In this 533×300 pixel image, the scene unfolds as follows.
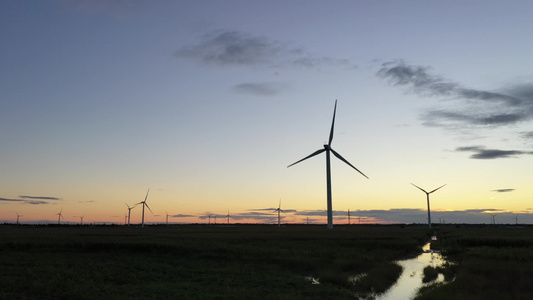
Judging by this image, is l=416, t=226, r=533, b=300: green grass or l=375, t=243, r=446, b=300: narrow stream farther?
l=375, t=243, r=446, b=300: narrow stream

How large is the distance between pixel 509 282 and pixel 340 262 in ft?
50.8

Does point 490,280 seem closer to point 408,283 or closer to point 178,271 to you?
point 408,283

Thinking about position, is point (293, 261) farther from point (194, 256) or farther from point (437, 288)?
point (437, 288)

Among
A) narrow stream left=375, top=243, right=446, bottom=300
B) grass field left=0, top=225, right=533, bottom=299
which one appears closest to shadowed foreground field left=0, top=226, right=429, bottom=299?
grass field left=0, top=225, right=533, bottom=299

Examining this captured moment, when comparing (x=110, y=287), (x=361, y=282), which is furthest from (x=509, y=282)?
(x=110, y=287)

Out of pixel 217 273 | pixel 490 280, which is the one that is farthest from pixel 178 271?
pixel 490 280

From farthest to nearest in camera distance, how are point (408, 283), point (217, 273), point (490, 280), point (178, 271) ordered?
1. point (178, 271)
2. point (217, 273)
3. point (408, 283)
4. point (490, 280)

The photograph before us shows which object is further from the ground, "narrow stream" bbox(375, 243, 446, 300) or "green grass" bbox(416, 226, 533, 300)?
"green grass" bbox(416, 226, 533, 300)

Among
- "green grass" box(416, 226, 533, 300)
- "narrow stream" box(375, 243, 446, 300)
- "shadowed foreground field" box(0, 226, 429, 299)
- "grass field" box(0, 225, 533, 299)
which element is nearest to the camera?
"green grass" box(416, 226, 533, 300)

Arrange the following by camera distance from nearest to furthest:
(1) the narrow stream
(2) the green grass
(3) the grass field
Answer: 1. (2) the green grass
2. (3) the grass field
3. (1) the narrow stream

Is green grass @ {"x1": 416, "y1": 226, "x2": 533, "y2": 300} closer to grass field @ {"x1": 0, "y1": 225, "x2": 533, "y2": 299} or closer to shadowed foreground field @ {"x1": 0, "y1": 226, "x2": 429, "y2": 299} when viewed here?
grass field @ {"x1": 0, "y1": 225, "x2": 533, "y2": 299}

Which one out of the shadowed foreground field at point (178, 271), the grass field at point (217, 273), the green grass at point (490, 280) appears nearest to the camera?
the green grass at point (490, 280)

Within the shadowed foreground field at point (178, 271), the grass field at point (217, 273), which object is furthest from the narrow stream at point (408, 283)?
the shadowed foreground field at point (178, 271)

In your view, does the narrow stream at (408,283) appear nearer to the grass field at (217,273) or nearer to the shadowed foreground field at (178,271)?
the grass field at (217,273)
